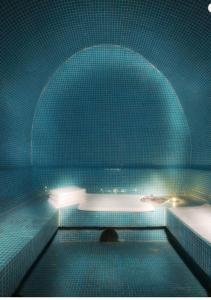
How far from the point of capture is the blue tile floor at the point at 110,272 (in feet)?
9.61

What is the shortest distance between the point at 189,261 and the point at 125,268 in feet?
3.01

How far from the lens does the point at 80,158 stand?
6.39 metres

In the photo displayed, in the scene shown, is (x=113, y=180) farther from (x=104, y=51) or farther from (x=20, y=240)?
(x=20, y=240)

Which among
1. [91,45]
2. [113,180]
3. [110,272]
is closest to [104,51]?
[91,45]

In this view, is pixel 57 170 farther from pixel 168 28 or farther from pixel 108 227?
pixel 168 28

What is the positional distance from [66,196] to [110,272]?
259 cm

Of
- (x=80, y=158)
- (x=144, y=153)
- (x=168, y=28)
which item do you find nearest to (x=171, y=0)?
(x=168, y=28)

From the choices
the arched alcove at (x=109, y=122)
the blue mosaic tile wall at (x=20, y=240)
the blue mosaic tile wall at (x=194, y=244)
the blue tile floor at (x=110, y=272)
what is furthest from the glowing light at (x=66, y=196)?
the blue mosaic tile wall at (x=194, y=244)

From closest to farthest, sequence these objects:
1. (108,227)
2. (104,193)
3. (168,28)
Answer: (168,28) < (108,227) < (104,193)

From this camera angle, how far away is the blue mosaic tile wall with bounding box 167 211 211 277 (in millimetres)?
2840

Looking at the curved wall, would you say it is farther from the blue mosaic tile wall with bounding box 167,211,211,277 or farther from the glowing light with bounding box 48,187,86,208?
the blue mosaic tile wall with bounding box 167,211,211,277

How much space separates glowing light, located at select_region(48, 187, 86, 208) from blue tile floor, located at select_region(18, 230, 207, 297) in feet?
3.67

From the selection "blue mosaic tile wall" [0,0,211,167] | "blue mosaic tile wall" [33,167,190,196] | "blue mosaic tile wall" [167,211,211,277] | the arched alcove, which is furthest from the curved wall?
"blue mosaic tile wall" [167,211,211,277]

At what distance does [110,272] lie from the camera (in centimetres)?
338
